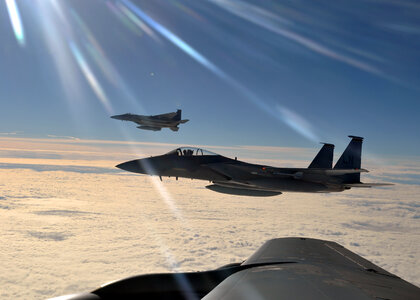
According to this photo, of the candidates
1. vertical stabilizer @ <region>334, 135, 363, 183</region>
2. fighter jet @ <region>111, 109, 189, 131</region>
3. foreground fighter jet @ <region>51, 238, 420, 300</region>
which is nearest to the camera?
foreground fighter jet @ <region>51, 238, 420, 300</region>

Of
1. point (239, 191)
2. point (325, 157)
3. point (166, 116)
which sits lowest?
point (239, 191)

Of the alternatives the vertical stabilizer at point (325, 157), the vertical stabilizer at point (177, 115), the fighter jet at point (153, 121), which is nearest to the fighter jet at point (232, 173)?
the vertical stabilizer at point (325, 157)

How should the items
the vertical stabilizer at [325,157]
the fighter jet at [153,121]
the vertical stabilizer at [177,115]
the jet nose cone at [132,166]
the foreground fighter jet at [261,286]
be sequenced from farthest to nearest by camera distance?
1. the vertical stabilizer at [177,115]
2. the fighter jet at [153,121]
3. the vertical stabilizer at [325,157]
4. the jet nose cone at [132,166]
5. the foreground fighter jet at [261,286]

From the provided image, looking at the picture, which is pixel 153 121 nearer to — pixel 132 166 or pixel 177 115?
pixel 177 115

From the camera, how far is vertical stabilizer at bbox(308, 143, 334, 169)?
32.7m

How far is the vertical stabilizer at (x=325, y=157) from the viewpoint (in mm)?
32719

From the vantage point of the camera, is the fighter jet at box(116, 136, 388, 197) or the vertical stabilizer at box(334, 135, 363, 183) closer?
the fighter jet at box(116, 136, 388, 197)

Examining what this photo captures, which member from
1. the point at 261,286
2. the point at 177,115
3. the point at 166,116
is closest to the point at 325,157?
the point at 166,116

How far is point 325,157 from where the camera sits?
32.8 meters

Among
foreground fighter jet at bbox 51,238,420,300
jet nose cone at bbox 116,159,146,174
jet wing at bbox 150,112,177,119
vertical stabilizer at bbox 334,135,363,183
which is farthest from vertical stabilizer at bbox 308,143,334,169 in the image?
jet wing at bbox 150,112,177,119

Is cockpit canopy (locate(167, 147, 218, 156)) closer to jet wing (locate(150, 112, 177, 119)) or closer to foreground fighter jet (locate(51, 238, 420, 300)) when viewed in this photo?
foreground fighter jet (locate(51, 238, 420, 300))

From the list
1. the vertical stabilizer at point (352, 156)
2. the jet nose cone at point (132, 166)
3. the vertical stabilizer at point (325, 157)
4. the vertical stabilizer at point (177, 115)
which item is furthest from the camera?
the vertical stabilizer at point (177, 115)

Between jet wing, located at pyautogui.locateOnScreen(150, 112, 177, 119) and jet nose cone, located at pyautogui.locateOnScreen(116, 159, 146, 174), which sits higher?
jet wing, located at pyautogui.locateOnScreen(150, 112, 177, 119)

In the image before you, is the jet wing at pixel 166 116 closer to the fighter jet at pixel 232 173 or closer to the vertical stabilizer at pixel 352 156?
the fighter jet at pixel 232 173
